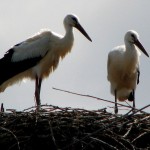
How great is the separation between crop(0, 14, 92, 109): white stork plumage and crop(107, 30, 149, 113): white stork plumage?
2.93ft

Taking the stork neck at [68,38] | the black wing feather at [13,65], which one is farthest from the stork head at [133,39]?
the black wing feather at [13,65]

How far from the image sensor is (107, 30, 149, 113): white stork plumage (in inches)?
545

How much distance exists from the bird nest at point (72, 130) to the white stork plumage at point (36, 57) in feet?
12.1

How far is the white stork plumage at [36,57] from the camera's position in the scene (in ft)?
43.6

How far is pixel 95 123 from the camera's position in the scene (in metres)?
9.36

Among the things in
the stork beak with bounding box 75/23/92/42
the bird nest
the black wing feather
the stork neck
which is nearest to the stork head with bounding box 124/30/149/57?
the stork beak with bounding box 75/23/92/42

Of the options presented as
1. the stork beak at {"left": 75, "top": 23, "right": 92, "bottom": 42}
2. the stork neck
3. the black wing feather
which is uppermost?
the stork beak at {"left": 75, "top": 23, "right": 92, "bottom": 42}

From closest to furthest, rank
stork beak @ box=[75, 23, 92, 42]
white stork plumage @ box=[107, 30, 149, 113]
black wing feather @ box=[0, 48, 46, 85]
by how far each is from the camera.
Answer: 1. black wing feather @ box=[0, 48, 46, 85]
2. stork beak @ box=[75, 23, 92, 42]
3. white stork plumage @ box=[107, 30, 149, 113]

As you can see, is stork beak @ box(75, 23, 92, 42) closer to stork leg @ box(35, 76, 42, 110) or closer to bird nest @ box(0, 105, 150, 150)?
stork leg @ box(35, 76, 42, 110)

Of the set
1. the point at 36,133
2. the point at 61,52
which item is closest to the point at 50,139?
the point at 36,133

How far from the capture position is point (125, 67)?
550 inches

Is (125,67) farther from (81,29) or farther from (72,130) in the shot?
(72,130)

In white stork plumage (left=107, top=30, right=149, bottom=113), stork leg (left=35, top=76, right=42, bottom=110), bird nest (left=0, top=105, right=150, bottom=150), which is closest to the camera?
bird nest (left=0, top=105, right=150, bottom=150)

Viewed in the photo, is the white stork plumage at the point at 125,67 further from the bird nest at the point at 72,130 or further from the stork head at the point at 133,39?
the bird nest at the point at 72,130
